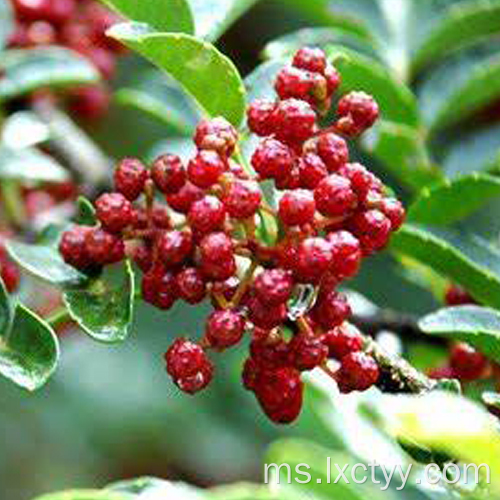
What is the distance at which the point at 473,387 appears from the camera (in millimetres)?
1850

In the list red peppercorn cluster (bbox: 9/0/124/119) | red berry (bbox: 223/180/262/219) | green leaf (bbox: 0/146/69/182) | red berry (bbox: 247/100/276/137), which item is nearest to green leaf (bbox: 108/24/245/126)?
red berry (bbox: 247/100/276/137)

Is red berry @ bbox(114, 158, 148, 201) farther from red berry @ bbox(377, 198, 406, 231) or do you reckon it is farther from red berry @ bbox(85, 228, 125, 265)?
red berry @ bbox(377, 198, 406, 231)

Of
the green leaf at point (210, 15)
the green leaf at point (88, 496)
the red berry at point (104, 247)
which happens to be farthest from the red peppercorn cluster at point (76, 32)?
the green leaf at point (88, 496)

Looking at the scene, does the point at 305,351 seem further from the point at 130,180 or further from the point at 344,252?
the point at 130,180

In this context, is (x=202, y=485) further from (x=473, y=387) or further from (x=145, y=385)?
(x=473, y=387)

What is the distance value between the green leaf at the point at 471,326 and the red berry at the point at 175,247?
0.28m

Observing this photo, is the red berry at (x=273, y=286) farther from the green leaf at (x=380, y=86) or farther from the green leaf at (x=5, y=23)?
the green leaf at (x=5, y=23)

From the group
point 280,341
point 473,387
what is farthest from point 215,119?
point 473,387

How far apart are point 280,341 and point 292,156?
0.19m

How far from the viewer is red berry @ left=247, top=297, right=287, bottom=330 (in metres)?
1.36

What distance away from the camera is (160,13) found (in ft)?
5.08

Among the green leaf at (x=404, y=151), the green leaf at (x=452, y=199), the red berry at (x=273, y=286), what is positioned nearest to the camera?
the red berry at (x=273, y=286)

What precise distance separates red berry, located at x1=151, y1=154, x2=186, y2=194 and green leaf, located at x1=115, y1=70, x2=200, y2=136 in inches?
24.2

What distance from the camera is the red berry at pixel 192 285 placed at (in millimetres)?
1410
